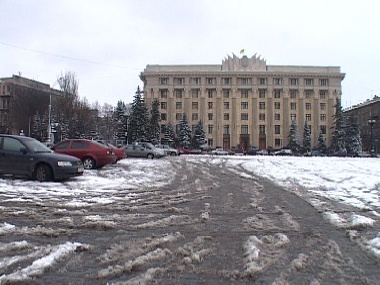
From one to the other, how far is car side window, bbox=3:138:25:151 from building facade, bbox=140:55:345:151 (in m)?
86.1

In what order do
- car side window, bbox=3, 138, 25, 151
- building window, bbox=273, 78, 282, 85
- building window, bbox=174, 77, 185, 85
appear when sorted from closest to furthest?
1. car side window, bbox=3, 138, 25, 151
2. building window, bbox=273, 78, 282, 85
3. building window, bbox=174, 77, 185, 85

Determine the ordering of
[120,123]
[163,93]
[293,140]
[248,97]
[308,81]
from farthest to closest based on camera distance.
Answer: [163,93] → [248,97] → [308,81] → [293,140] → [120,123]

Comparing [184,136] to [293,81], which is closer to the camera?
[184,136]

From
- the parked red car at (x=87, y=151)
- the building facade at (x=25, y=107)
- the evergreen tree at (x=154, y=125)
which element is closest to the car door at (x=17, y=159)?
the parked red car at (x=87, y=151)

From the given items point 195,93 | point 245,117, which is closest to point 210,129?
point 245,117

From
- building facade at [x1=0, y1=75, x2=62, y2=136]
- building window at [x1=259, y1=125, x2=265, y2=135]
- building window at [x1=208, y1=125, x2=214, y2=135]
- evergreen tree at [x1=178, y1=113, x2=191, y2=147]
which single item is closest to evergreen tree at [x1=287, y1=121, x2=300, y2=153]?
building window at [x1=259, y1=125, x2=265, y2=135]

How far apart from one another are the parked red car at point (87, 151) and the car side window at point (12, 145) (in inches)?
201

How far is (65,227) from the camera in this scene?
6262 mm

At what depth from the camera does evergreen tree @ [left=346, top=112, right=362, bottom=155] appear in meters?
72.9

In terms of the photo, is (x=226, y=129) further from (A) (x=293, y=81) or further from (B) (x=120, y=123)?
A: (B) (x=120, y=123)

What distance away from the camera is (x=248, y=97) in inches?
3920

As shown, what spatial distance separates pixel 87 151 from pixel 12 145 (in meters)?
5.39

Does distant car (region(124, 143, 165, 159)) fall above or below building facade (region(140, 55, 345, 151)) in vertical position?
below

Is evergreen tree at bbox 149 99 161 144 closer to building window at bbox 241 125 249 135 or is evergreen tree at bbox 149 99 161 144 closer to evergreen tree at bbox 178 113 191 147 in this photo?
evergreen tree at bbox 178 113 191 147
